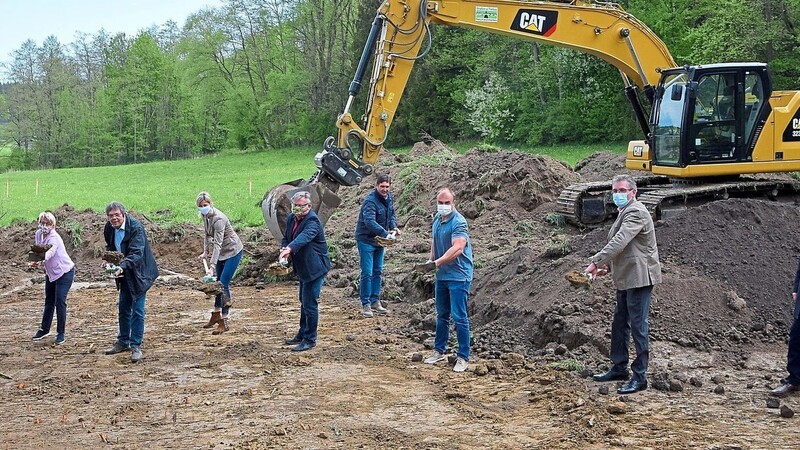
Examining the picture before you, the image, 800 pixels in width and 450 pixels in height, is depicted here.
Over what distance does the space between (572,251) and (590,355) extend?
9.32 ft

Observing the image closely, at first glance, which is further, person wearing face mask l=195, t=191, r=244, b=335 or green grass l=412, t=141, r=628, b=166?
green grass l=412, t=141, r=628, b=166

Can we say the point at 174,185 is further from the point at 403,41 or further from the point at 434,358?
the point at 434,358

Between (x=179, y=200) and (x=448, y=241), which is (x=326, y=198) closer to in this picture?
(x=448, y=241)

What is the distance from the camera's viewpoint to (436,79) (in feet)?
158

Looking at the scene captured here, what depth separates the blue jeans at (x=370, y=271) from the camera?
12.3 meters

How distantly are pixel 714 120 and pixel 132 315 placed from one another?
912 cm

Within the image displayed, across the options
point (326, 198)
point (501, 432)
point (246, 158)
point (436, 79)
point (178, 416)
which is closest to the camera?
point (501, 432)

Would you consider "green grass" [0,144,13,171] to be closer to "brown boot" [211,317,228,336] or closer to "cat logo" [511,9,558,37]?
"cat logo" [511,9,558,37]

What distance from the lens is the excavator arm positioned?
45.4ft

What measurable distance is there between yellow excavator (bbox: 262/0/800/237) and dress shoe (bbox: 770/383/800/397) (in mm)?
6006

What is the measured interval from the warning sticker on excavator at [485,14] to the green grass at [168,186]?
30.3 ft

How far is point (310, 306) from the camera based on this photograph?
1052cm

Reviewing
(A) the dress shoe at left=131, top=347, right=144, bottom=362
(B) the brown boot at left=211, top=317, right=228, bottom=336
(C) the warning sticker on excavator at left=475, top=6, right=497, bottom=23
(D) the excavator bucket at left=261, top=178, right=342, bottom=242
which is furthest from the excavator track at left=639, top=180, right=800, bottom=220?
(A) the dress shoe at left=131, top=347, right=144, bottom=362

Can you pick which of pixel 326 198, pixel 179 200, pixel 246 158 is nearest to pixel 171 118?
pixel 246 158
